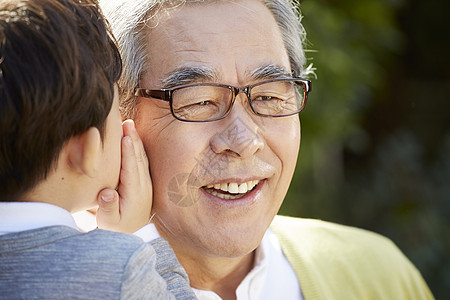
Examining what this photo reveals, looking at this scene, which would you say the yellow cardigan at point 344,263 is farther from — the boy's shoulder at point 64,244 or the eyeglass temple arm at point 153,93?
the boy's shoulder at point 64,244

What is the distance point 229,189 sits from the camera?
202 centimetres

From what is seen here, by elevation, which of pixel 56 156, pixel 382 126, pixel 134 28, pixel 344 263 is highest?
pixel 134 28

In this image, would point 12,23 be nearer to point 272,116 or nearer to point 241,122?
point 241,122

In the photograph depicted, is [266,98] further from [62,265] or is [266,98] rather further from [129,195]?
[62,265]

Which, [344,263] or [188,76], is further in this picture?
[344,263]

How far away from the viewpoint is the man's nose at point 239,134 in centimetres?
194

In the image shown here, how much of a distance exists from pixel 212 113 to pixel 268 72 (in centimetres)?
26

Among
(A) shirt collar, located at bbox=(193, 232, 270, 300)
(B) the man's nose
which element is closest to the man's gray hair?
(B) the man's nose

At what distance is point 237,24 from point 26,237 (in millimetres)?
1056

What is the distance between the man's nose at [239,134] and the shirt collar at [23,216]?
0.66 metres

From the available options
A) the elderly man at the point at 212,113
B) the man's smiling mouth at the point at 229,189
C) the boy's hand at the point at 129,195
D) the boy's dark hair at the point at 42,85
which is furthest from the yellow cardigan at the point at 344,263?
the boy's dark hair at the point at 42,85

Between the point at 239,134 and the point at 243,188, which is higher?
A: the point at 239,134

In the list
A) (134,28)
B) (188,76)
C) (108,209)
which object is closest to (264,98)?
(188,76)

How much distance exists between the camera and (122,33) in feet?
6.91
